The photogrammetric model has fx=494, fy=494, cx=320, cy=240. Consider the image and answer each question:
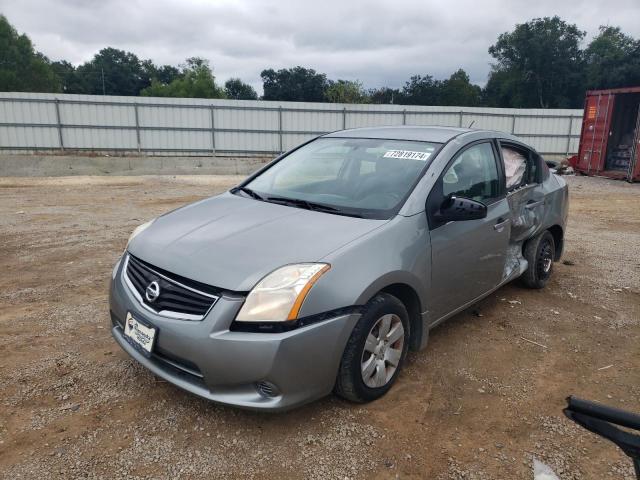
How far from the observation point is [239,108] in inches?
803

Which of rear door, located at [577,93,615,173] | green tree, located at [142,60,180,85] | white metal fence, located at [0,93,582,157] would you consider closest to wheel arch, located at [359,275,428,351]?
rear door, located at [577,93,615,173]

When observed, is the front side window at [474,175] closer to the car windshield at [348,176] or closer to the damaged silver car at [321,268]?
the damaged silver car at [321,268]


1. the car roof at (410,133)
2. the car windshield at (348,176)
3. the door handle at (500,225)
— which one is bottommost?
the door handle at (500,225)

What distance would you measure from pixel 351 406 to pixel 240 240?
3.75 feet

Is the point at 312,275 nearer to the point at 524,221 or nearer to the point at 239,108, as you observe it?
the point at 524,221

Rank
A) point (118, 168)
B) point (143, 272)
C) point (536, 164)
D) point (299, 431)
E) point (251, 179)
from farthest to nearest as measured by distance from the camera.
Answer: point (118, 168)
point (536, 164)
point (251, 179)
point (143, 272)
point (299, 431)

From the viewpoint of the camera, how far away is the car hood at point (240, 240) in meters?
2.52

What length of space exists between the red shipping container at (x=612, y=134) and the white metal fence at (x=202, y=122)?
3.97m

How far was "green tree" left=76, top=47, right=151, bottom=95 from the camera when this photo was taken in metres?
80.4

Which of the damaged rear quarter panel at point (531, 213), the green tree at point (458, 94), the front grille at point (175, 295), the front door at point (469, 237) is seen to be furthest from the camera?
the green tree at point (458, 94)

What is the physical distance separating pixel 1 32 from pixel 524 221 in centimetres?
5234

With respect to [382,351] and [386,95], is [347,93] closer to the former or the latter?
[386,95]

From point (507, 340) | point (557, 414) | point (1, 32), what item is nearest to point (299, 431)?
point (557, 414)

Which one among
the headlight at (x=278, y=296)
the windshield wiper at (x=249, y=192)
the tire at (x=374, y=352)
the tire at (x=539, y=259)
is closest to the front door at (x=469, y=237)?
the tire at (x=374, y=352)
